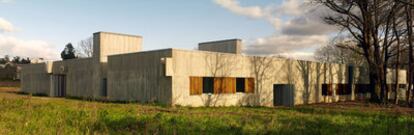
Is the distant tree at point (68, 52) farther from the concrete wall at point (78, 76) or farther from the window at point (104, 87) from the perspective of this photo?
the window at point (104, 87)

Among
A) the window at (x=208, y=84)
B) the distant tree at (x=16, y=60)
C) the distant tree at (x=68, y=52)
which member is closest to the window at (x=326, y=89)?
the window at (x=208, y=84)

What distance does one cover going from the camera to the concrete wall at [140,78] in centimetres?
2469

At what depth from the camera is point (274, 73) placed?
105 feet

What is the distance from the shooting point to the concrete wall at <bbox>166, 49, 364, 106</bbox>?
24.8m

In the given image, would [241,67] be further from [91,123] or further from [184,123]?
[91,123]

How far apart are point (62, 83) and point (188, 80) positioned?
18.4 meters

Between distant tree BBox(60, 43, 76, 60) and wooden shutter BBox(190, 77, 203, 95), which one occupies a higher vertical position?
distant tree BBox(60, 43, 76, 60)

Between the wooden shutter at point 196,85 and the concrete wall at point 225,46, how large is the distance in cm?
1035

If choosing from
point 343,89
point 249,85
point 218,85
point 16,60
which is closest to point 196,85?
point 218,85

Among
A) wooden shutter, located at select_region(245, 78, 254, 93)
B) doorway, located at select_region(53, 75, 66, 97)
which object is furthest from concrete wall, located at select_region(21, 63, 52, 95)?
wooden shutter, located at select_region(245, 78, 254, 93)

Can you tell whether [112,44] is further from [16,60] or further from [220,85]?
[16,60]

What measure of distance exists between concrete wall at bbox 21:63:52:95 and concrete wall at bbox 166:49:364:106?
19927mm

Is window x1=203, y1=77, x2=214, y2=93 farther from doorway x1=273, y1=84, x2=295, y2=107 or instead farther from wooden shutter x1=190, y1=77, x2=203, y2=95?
doorway x1=273, y1=84, x2=295, y2=107

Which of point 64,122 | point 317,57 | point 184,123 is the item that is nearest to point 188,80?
point 184,123
